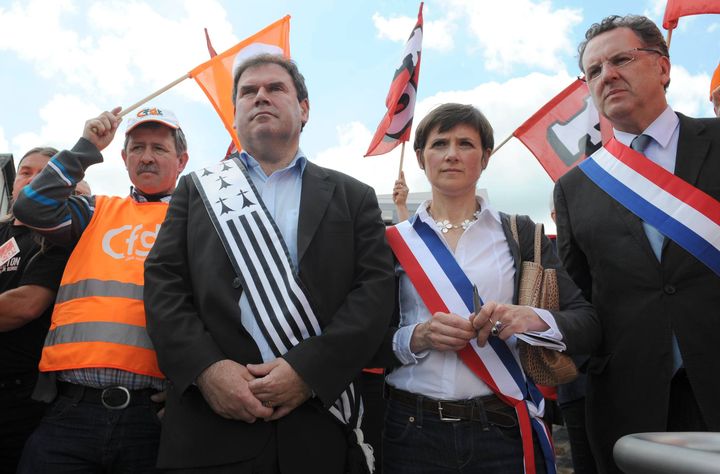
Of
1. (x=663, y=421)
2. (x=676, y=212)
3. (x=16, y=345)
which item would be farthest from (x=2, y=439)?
(x=676, y=212)

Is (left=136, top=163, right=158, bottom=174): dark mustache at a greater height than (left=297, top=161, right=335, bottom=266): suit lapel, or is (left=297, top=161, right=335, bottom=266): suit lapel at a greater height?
(left=136, top=163, right=158, bottom=174): dark mustache

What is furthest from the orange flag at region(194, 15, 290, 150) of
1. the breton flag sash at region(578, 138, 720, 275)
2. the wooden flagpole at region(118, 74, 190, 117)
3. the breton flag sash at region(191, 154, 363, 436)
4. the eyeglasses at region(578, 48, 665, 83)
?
the breton flag sash at region(578, 138, 720, 275)

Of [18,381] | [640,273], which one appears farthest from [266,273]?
[18,381]

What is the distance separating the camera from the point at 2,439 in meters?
2.95

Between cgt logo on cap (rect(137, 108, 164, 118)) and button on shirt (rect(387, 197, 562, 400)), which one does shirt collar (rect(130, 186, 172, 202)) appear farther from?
button on shirt (rect(387, 197, 562, 400))

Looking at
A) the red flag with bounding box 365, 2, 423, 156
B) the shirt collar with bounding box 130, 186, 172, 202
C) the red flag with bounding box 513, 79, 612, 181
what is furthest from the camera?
the red flag with bounding box 365, 2, 423, 156

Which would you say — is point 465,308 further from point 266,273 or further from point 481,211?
point 266,273

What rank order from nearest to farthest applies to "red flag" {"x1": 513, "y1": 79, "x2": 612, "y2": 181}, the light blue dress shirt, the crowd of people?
the crowd of people
the light blue dress shirt
"red flag" {"x1": 513, "y1": 79, "x2": 612, "y2": 181}

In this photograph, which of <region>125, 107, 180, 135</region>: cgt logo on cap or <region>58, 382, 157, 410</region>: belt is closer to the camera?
<region>58, 382, 157, 410</region>: belt

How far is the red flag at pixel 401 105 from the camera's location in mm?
6383

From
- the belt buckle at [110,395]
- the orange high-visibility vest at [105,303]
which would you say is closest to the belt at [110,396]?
the belt buckle at [110,395]

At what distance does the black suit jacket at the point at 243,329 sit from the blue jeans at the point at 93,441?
0.46 metres

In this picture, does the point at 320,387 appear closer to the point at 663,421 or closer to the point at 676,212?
the point at 663,421

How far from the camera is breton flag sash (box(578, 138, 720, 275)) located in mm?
2258
